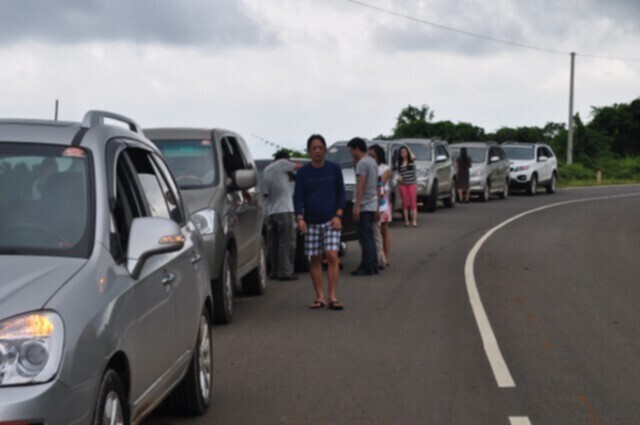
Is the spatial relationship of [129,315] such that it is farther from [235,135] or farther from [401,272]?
[401,272]

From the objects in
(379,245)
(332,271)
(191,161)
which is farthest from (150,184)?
(379,245)

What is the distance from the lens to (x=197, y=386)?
760cm

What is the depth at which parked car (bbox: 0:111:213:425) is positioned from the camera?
15.7 feet

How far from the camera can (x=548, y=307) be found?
44.5ft

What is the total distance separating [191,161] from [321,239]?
1.64m

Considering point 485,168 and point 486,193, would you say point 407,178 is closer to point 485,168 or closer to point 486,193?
point 485,168

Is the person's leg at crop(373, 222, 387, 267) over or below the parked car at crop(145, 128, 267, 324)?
below

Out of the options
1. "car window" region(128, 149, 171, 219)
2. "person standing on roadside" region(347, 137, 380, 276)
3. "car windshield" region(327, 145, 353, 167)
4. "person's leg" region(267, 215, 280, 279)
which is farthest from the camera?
"car windshield" region(327, 145, 353, 167)

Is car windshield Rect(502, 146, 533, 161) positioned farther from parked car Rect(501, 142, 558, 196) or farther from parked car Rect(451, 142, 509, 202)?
parked car Rect(451, 142, 509, 202)

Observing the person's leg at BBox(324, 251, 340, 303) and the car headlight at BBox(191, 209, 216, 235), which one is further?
the person's leg at BBox(324, 251, 340, 303)

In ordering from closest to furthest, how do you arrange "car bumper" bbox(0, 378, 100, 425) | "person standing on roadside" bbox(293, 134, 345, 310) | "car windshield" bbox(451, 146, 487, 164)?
"car bumper" bbox(0, 378, 100, 425) < "person standing on roadside" bbox(293, 134, 345, 310) < "car windshield" bbox(451, 146, 487, 164)

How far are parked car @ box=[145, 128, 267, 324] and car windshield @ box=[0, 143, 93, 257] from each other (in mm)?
5459

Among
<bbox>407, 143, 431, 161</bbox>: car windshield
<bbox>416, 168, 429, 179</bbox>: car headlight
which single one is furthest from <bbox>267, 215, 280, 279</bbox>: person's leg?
<bbox>407, 143, 431, 161</bbox>: car windshield

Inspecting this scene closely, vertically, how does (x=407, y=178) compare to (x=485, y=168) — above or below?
above
